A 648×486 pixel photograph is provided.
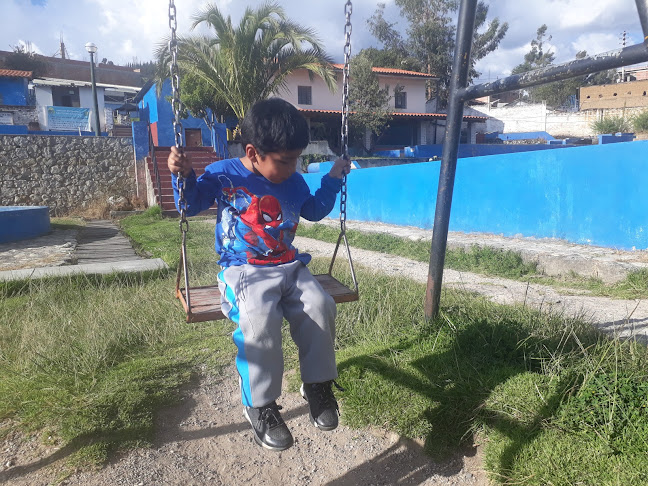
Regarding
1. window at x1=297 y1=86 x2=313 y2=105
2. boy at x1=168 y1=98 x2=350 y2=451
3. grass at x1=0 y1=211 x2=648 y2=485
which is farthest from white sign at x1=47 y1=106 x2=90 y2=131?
boy at x1=168 y1=98 x2=350 y2=451

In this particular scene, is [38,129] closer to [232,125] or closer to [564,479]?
[232,125]

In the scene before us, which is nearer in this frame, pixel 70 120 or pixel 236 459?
pixel 236 459

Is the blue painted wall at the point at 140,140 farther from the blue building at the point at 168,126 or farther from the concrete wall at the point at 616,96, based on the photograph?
the concrete wall at the point at 616,96

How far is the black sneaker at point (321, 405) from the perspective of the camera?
1896 mm

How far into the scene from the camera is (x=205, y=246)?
7.84 m

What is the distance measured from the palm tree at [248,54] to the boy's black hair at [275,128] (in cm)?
1106

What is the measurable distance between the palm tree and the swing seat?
1073 centimetres

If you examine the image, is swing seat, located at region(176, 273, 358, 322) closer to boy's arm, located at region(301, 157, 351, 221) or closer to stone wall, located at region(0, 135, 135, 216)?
boy's arm, located at region(301, 157, 351, 221)

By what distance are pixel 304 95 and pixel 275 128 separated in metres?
22.8

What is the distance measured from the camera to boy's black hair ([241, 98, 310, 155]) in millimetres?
2041

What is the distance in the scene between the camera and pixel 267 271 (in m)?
2.05

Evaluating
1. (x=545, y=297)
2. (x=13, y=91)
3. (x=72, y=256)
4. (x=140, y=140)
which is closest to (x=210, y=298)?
(x=545, y=297)

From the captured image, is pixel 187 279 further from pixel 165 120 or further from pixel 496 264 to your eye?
pixel 165 120

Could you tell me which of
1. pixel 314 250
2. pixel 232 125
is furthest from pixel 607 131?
pixel 314 250
